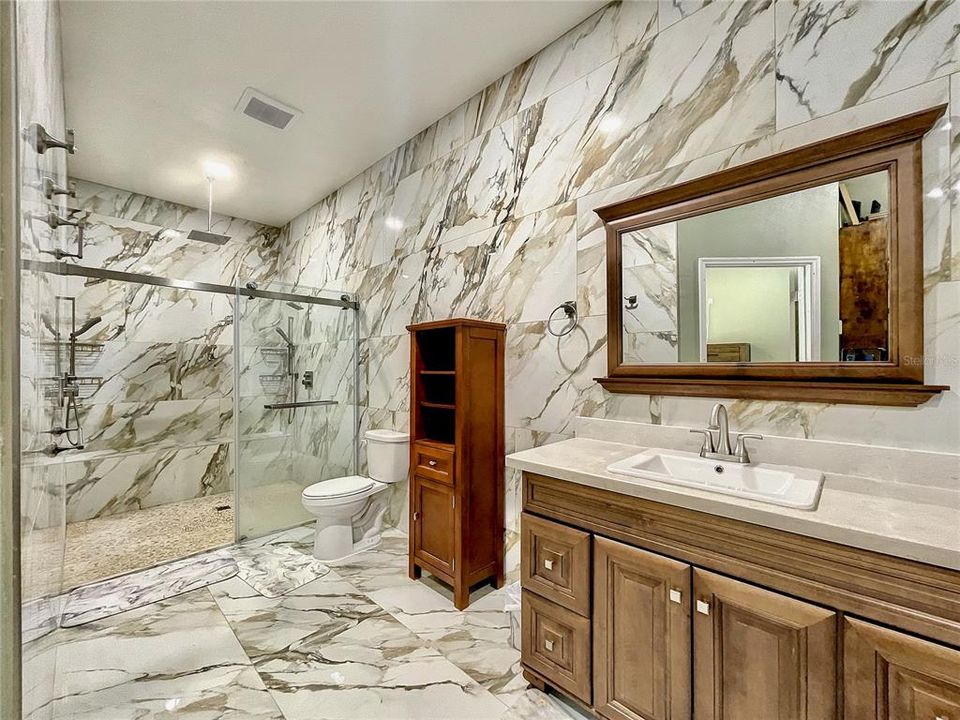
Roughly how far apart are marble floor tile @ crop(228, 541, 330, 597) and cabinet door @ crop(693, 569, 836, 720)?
7.08ft

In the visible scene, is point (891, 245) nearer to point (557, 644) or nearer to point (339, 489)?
point (557, 644)

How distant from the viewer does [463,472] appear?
2.17m

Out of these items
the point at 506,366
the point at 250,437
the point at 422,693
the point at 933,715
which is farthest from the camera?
the point at 250,437

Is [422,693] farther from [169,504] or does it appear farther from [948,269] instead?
[169,504]

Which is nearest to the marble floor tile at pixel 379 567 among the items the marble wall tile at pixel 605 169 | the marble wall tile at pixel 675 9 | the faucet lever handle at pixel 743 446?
the marble wall tile at pixel 605 169

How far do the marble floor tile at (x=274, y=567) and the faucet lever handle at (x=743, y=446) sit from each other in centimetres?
239

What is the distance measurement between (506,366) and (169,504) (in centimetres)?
365

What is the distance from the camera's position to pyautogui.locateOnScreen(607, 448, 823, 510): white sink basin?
115cm

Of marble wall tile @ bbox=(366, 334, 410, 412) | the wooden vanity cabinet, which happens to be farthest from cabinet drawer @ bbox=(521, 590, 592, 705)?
marble wall tile @ bbox=(366, 334, 410, 412)

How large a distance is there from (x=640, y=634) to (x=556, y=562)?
34cm

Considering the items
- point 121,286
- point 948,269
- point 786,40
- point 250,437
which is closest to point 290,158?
point 121,286

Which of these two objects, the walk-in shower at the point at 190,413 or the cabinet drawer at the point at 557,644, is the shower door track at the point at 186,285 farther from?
the cabinet drawer at the point at 557,644

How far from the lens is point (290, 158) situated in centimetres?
333

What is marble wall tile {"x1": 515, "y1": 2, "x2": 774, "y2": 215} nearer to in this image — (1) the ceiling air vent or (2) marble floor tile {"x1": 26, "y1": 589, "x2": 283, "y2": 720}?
(1) the ceiling air vent
